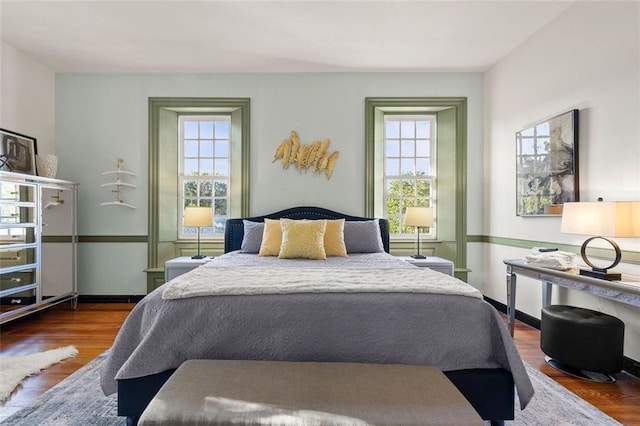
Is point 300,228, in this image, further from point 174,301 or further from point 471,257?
point 471,257

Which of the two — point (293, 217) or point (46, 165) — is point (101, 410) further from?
point (46, 165)

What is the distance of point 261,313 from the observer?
1.76m

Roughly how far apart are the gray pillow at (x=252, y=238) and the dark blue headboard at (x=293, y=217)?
1.08 ft

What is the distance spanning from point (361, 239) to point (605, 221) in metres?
1.96

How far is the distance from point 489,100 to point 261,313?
3.91 m

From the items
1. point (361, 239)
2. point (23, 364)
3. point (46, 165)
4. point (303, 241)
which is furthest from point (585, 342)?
point (46, 165)

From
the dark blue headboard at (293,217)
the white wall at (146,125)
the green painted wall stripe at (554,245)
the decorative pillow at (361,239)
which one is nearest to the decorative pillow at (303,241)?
the decorative pillow at (361,239)

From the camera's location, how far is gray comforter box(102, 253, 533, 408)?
68.1 inches

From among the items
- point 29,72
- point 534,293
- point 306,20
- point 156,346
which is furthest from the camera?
point 29,72

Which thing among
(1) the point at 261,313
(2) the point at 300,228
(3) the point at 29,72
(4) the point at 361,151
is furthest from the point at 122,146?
(1) the point at 261,313

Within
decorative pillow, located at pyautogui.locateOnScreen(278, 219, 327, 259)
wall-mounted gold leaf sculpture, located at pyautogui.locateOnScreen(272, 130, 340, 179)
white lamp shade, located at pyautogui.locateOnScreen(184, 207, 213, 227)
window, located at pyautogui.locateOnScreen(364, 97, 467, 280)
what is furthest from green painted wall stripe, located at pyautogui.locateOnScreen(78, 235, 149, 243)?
window, located at pyautogui.locateOnScreen(364, 97, 467, 280)

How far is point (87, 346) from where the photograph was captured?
A: 3.01 meters

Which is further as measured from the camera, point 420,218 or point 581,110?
point 420,218

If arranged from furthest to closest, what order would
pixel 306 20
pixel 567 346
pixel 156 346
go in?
pixel 306 20
pixel 567 346
pixel 156 346
